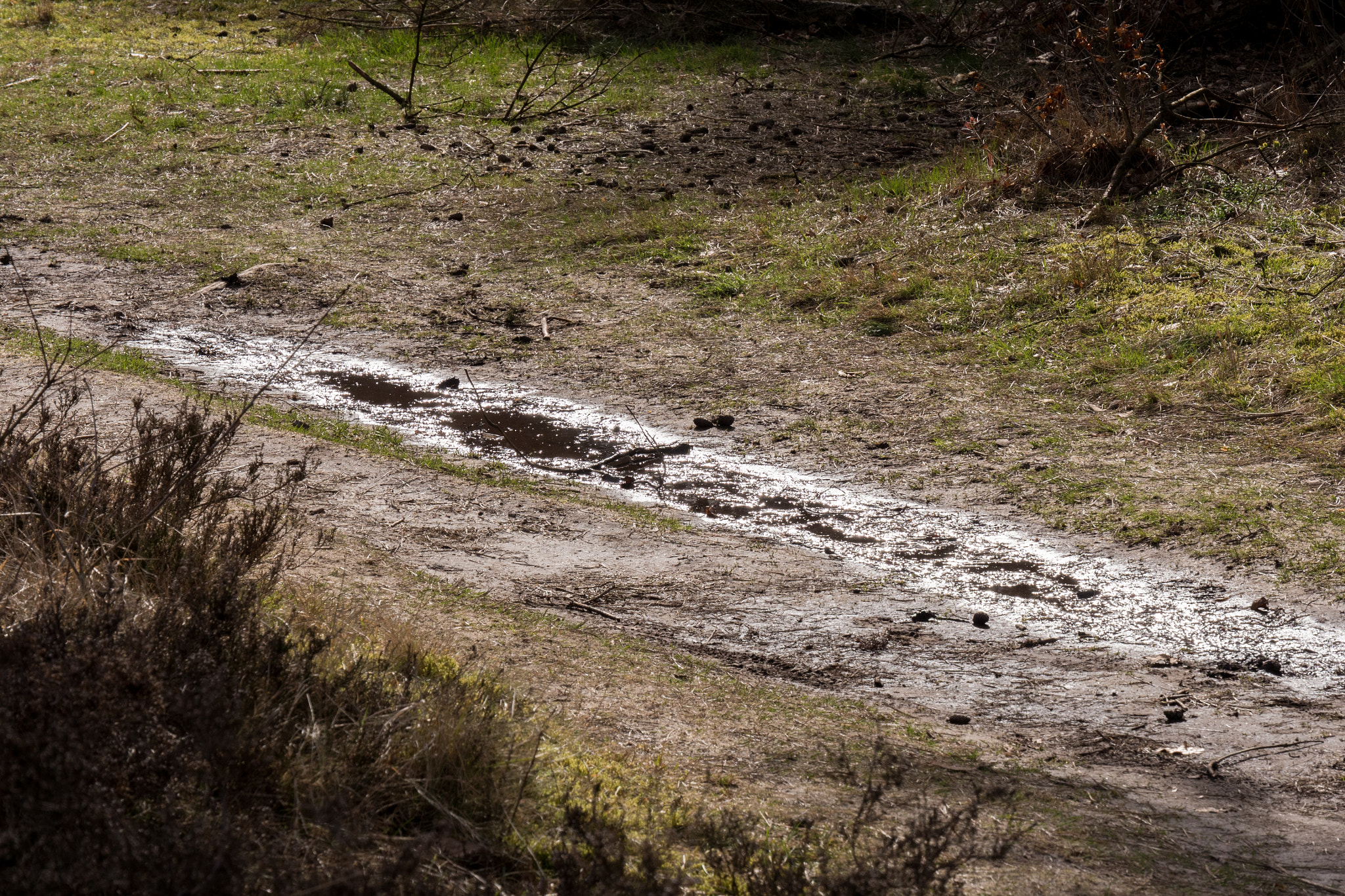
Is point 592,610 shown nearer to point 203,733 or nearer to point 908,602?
point 908,602

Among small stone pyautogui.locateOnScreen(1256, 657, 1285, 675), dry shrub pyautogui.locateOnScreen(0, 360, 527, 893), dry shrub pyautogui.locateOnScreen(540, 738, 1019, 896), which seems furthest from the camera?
small stone pyautogui.locateOnScreen(1256, 657, 1285, 675)

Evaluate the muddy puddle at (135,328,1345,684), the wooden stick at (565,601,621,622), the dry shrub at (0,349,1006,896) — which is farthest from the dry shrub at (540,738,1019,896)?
the muddy puddle at (135,328,1345,684)

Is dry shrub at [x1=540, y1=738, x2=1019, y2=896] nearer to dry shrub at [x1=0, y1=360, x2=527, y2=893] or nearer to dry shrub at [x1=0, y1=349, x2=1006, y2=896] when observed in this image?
dry shrub at [x1=0, y1=349, x2=1006, y2=896]

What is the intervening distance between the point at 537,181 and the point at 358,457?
244 inches

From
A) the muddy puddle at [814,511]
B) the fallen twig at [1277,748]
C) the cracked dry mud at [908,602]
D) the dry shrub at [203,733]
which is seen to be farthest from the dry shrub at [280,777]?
the muddy puddle at [814,511]

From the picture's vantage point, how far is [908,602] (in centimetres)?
524

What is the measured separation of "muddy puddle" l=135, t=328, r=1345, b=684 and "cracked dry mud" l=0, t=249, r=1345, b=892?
0.02 metres

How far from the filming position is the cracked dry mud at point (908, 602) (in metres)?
3.97

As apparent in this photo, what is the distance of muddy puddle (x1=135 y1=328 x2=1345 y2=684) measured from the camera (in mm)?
4988

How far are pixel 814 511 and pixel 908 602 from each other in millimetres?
1054

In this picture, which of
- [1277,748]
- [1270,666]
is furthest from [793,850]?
[1270,666]

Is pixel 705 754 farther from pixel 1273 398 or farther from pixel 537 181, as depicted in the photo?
pixel 537 181

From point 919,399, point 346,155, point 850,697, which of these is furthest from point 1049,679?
point 346,155

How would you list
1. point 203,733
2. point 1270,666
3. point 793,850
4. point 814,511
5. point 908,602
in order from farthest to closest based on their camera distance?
point 814,511 < point 908,602 < point 1270,666 < point 793,850 < point 203,733
